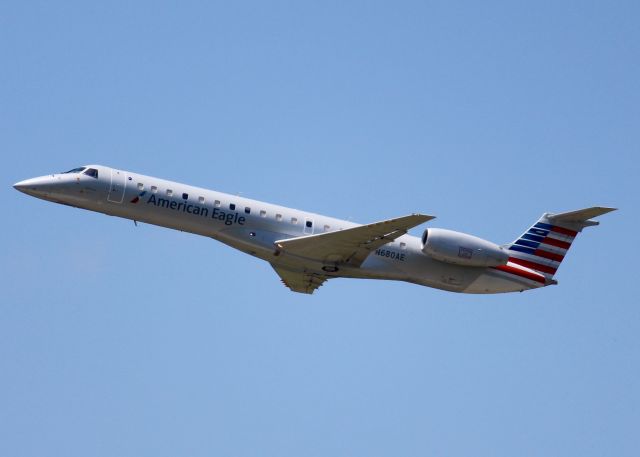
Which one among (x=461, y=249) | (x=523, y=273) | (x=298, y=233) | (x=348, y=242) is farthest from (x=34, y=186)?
(x=523, y=273)

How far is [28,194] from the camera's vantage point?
3145 centimetres

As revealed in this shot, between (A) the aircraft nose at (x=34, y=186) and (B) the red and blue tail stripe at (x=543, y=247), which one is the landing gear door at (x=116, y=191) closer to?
(A) the aircraft nose at (x=34, y=186)

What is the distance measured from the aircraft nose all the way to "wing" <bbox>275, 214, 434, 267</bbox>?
7.04 metres

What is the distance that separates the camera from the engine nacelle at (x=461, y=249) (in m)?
32.3

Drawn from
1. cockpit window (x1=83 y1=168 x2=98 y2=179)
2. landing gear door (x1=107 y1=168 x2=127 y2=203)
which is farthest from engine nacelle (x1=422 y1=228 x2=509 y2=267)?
cockpit window (x1=83 y1=168 x2=98 y2=179)

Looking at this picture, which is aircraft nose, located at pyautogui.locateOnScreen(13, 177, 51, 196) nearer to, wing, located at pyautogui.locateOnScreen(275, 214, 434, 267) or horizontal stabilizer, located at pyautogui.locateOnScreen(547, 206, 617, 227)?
wing, located at pyautogui.locateOnScreen(275, 214, 434, 267)

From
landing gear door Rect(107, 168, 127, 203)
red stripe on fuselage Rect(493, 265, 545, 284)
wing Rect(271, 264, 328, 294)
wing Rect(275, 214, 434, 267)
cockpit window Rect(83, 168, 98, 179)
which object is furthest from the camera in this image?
red stripe on fuselage Rect(493, 265, 545, 284)

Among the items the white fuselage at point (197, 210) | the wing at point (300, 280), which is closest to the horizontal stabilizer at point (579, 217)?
the white fuselage at point (197, 210)

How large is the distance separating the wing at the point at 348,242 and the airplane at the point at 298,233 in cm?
3

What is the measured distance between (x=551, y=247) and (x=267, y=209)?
9.52 metres

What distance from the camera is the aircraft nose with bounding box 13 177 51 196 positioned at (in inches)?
1232

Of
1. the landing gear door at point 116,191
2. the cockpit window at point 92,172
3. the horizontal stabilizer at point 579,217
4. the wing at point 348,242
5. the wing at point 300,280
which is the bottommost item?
the wing at point 300,280

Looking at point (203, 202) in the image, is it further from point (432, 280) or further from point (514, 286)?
point (514, 286)

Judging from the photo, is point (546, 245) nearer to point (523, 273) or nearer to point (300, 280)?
point (523, 273)
